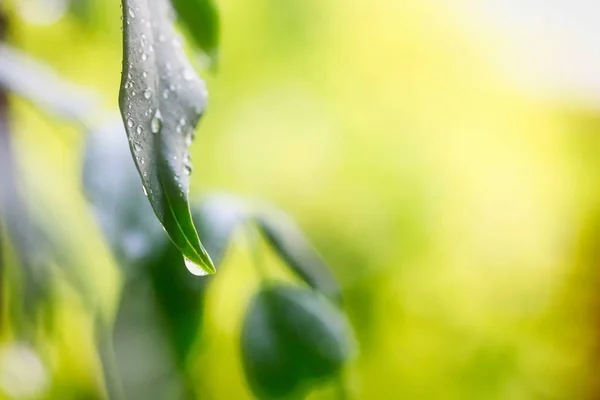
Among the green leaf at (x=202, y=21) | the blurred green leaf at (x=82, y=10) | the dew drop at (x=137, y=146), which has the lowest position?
the dew drop at (x=137, y=146)

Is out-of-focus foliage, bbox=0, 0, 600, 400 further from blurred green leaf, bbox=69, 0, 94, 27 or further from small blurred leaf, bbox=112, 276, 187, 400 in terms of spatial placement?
small blurred leaf, bbox=112, 276, 187, 400

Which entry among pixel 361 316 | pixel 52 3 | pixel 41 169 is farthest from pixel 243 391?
pixel 52 3

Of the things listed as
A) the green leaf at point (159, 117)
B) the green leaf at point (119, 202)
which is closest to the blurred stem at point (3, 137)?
the green leaf at point (119, 202)

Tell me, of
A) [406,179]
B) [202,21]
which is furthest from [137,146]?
[406,179]

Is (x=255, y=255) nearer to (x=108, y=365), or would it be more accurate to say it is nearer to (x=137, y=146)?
(x=108, y=365)

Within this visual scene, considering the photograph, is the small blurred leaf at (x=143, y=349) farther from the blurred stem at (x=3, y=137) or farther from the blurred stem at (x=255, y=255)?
the blurred stem at (x=3, y=137)

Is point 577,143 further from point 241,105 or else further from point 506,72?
point 241,105
